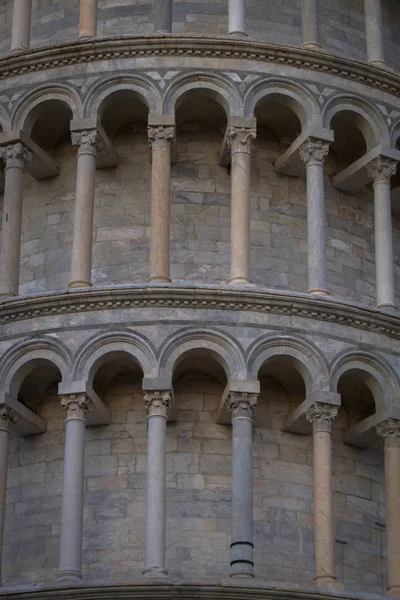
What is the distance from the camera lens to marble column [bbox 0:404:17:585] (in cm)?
2423

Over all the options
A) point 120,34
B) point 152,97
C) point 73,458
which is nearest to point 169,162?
point 152,97

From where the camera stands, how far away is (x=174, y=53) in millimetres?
26578

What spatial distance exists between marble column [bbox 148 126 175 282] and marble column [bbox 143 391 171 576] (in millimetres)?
1747

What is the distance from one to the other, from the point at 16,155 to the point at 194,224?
2609 mm

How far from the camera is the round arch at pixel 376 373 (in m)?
25.1

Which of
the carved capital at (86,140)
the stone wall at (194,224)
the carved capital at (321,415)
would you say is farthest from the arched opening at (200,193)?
the carved capital at (321,415)

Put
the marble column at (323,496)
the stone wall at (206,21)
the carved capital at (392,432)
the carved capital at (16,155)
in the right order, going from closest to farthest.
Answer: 1. the marble column at (323,496)
2. the carved capital at (392,432)
3. the carved capital at (16,155)
4. the stone wall at (206,21)

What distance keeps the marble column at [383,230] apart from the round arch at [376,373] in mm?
934

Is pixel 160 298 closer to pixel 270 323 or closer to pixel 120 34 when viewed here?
pixel 270 323

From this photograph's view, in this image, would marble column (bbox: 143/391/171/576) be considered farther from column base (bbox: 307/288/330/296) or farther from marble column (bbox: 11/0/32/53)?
marble column (bbox: 11/0/32/53)

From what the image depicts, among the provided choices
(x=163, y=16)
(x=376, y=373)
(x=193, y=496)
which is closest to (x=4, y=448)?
(x=193, y=496)

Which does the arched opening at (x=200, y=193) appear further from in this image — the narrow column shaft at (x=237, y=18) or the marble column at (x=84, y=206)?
the marble column at (x=84, y=206)

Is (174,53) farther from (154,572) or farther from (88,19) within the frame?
(154,572)

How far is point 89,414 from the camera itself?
24938 mm
